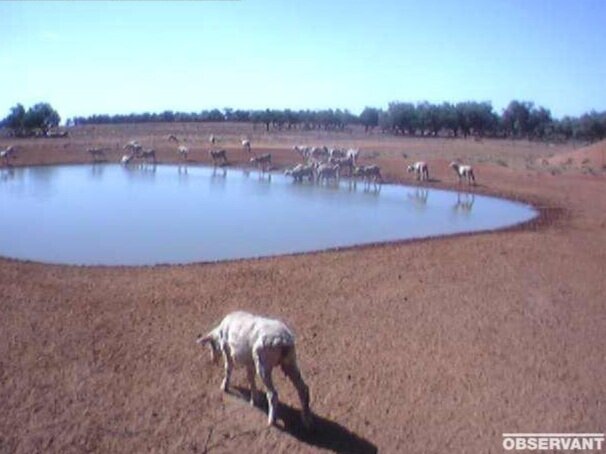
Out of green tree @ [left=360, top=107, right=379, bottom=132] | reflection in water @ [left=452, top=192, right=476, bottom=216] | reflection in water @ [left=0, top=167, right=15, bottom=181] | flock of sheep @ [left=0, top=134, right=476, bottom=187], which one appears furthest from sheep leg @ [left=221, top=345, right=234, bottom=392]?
green tree @ [left=360, top=107, right=379, bottom=132]

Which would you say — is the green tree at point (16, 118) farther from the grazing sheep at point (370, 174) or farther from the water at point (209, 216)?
the grazing sheep at point (370, 174)

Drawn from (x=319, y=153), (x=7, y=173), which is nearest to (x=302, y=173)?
(x=319, y=153)

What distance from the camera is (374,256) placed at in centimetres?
1836

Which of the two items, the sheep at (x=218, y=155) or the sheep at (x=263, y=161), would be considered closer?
the sheep at (x=263, y=161)

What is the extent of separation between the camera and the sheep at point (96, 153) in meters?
50.5

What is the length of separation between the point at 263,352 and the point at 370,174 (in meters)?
29.7

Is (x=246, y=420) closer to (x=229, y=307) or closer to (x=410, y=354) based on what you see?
(x=410, y=354)

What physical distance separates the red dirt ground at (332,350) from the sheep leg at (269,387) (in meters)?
0.23

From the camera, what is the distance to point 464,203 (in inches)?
1195

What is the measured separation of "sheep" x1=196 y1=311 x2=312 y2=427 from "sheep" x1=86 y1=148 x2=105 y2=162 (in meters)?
43.6

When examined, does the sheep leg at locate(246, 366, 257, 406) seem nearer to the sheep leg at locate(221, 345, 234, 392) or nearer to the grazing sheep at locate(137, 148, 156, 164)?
the sheep leg at locate(221, 345, 234, 392)

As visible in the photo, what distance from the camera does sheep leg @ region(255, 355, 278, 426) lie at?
896 centimetres

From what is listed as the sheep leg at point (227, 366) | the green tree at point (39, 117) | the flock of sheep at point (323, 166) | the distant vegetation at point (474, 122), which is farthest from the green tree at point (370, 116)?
the sheep leg at point (227, 366)

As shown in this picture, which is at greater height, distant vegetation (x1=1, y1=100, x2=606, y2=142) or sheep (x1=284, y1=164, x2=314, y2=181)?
distant vegetation (x1=1, y1=100, x2=606, y2=142)
